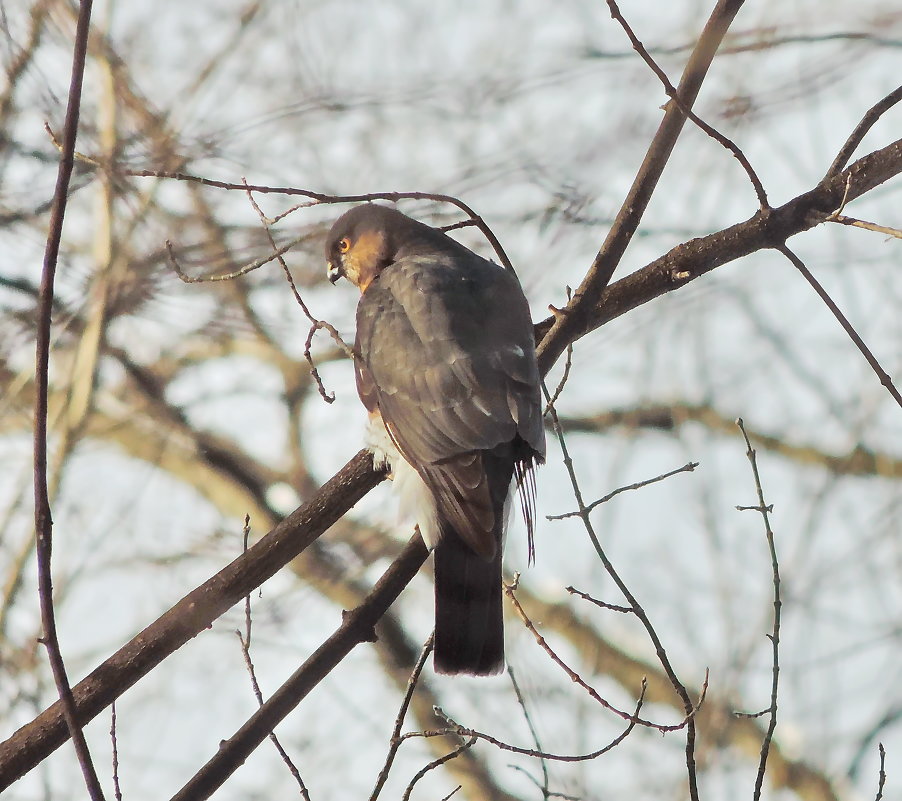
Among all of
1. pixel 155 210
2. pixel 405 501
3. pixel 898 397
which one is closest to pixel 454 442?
pixel 405 501

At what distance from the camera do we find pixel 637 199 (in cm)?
331

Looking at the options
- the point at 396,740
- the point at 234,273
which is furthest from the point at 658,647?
the point at 234,273

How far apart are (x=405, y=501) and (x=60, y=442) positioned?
4.59 meters

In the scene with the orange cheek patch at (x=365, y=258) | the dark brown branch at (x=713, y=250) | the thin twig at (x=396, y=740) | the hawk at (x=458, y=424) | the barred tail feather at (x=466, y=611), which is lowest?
the thin twig at (x=396, y=740)

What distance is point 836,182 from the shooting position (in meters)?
3.25

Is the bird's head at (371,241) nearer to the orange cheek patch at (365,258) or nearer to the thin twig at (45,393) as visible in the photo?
the orange cheek patch at (365,258)

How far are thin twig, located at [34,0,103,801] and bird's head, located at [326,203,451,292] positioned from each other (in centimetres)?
235

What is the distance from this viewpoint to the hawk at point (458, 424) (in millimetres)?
3107

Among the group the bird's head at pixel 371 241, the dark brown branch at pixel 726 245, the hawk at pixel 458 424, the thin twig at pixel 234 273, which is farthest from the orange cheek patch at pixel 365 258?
the dark brown branch at pixel 726 245

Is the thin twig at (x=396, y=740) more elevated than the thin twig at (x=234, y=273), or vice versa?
the thin twig at (x=234, y=273)

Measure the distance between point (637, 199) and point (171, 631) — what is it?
187 centimetres

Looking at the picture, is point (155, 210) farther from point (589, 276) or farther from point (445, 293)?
point (589, 276)

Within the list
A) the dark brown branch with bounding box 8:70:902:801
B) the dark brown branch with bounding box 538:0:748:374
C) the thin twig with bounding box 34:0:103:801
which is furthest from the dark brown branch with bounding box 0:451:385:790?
the dark brown branch with bounding box 538:0:748:374

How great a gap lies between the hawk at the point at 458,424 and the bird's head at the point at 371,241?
677 millimetres
